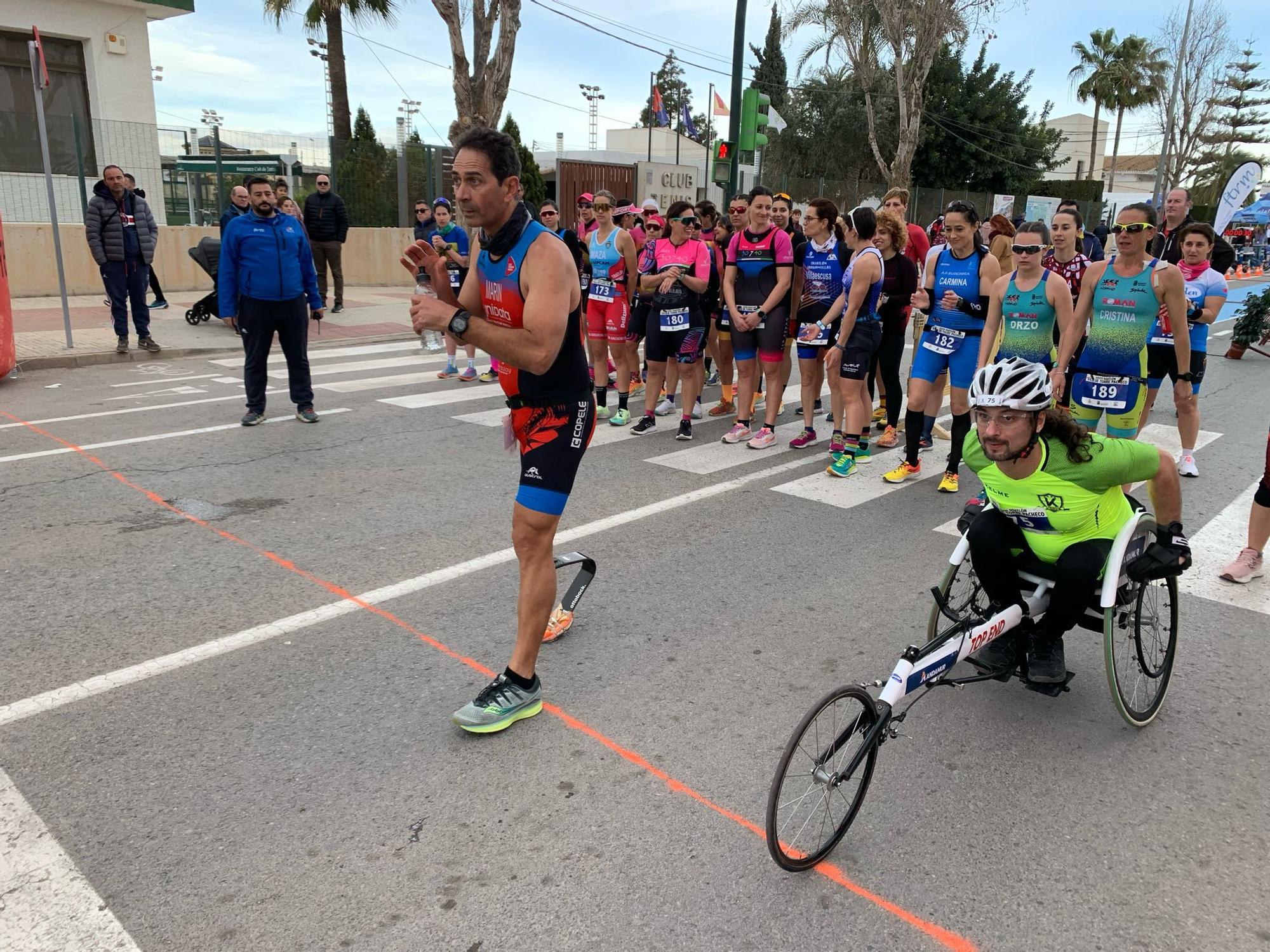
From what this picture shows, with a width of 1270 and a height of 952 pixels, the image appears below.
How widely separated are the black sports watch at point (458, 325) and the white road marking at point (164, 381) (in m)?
8.09

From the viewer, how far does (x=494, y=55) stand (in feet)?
53.6

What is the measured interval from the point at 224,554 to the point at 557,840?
3074 millimetres

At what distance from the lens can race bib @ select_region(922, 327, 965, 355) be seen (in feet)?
21.6

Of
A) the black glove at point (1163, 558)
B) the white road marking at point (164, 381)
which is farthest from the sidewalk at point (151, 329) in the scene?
the black glove at point (1163, 558)

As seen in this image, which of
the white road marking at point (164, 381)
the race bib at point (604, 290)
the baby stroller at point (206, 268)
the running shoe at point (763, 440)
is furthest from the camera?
the baby stroller at point (206, 268)

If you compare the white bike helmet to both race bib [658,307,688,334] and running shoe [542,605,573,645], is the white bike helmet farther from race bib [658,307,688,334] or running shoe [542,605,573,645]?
race bib [658,307,688,334]

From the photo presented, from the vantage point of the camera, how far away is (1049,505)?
3.33m

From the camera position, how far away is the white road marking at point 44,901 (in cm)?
236

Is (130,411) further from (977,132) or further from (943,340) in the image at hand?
(977,132)

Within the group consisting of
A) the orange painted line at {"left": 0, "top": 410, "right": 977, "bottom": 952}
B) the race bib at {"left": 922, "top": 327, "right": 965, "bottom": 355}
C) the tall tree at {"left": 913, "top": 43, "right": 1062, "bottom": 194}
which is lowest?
the orange painted line at {"left": 0, "top": 410, "right": 977, "bottom": 952}

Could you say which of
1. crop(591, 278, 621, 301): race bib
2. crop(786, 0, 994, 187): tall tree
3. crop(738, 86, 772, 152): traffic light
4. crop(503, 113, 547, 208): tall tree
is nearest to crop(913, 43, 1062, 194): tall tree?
crop(786, 0, 994, 187): tall tree

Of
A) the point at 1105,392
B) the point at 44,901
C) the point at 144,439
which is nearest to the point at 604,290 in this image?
the point at 144,439

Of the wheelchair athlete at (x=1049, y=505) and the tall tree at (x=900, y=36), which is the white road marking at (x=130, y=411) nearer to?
the wheelchair athlete at (x=1049, y=505)

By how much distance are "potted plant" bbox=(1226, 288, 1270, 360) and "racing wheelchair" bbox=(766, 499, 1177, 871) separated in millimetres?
12619
